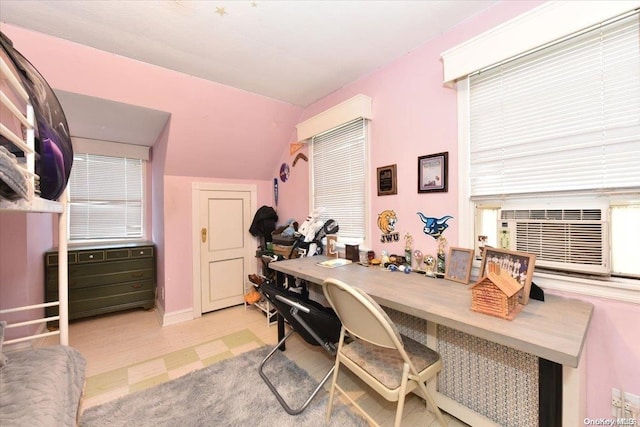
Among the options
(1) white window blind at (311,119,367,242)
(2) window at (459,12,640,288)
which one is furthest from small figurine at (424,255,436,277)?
(1) white window blind at (311,119,367,242)

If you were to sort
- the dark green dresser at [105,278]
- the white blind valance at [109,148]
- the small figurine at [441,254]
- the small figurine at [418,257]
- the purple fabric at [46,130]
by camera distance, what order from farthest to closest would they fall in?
1. the white blind valance at [109,148]
2. the dark green dresser at [105,278]
3. the small figurine at [418,257]
4. the small figurine at [441,254]
5. the purple fabric at [46,130]

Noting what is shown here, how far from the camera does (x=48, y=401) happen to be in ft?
3.33

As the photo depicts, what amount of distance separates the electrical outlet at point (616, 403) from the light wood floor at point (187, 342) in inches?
28.0

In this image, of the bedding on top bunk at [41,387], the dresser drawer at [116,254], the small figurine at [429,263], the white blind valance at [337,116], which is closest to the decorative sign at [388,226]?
the small figurine at [429,263]

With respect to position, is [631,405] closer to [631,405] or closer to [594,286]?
[631,405]

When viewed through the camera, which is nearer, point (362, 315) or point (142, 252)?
point (362, 315)

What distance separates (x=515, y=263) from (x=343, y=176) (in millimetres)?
1641

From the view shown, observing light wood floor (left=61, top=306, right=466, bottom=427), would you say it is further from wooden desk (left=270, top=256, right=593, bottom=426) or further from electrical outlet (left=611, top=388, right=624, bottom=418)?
electrical outlet (left=611, top=388, right=624, bottom=418)

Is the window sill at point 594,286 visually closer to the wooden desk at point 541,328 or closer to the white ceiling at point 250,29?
the wooden desk at point 541,328

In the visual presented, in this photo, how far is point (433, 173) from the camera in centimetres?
185

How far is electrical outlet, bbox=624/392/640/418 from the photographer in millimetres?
1145

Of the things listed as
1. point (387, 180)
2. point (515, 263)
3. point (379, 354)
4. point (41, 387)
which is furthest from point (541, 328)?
point (41, 387)

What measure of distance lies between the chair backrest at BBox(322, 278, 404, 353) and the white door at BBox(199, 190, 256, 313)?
97.1 inches

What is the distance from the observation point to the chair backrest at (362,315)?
3.63ft
